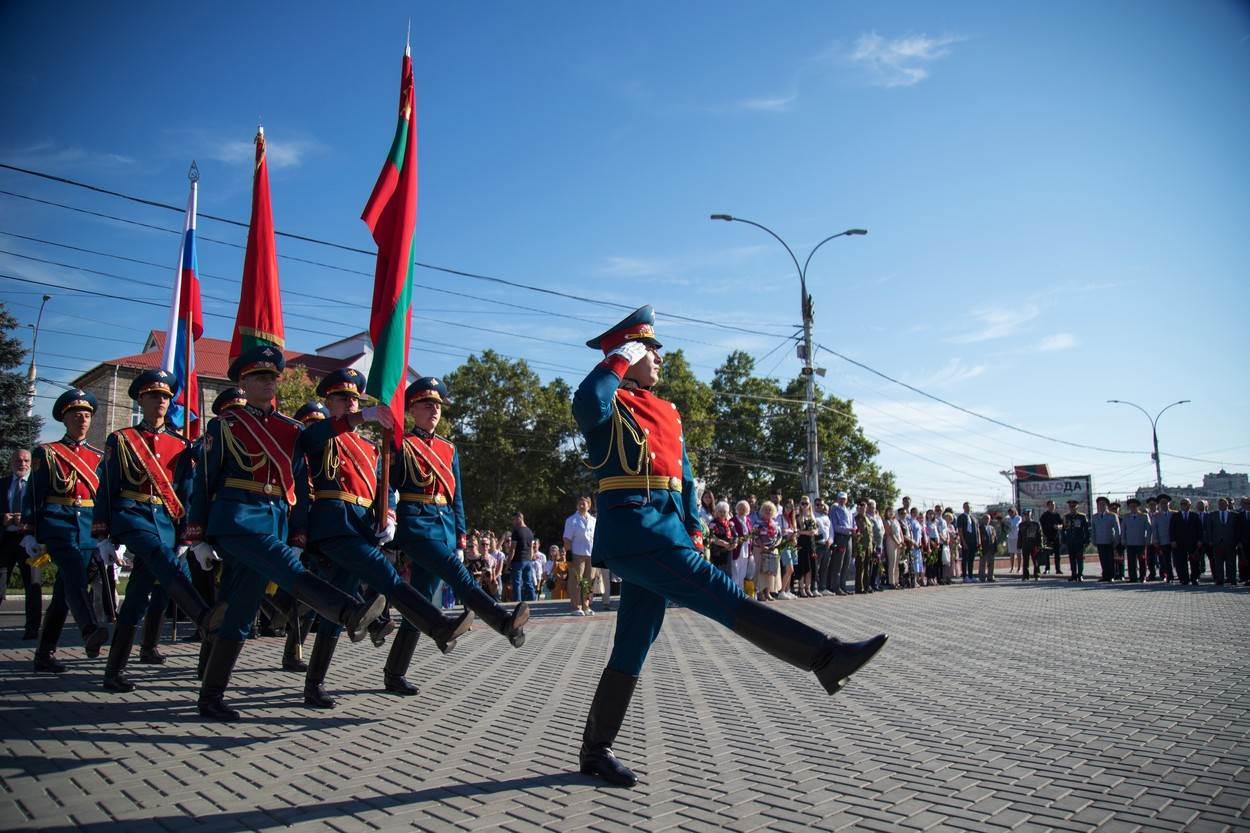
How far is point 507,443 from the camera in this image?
55.0 metres

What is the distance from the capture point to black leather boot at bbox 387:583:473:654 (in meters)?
4.97

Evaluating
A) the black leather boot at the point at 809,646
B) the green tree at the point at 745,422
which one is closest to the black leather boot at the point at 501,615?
the black leather boot at the point at 809,646

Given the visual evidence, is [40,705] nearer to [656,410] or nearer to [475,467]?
[656,410]

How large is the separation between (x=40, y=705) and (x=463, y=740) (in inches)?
124

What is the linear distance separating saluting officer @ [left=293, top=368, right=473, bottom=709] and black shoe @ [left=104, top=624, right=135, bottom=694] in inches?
60.0

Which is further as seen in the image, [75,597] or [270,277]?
[270,277]

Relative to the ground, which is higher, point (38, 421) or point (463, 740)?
point (38, 421)

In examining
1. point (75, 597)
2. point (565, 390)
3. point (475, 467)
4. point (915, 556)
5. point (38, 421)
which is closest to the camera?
point (75, 597)

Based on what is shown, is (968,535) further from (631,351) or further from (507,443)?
(507,443)

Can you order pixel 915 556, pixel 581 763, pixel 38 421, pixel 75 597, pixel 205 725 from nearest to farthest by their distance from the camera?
pixel 581 763
pixel 205 725
pixel 75 597
pixel 915 556
pixel 38 421

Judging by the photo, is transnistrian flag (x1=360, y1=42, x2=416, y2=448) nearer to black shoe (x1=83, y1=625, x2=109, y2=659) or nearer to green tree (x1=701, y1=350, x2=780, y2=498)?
black shoe (x1=83, y1=625, x2=109, y2=659)

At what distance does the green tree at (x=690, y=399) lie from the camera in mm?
57562

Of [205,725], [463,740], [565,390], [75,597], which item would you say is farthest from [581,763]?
[565,390]

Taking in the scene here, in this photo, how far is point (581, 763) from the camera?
4086 mm
